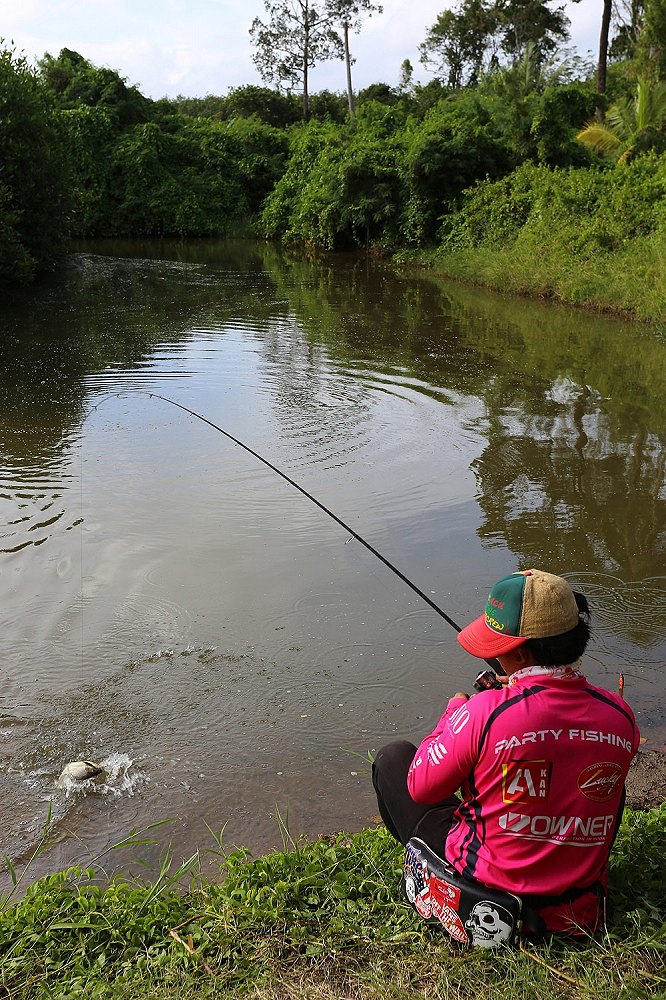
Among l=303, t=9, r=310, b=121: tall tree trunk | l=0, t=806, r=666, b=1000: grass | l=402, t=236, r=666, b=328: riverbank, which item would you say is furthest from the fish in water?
l=303, t=9, r=310, b=121: tall tree trunk

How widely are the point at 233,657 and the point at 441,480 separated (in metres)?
3.26

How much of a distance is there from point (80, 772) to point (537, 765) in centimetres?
221

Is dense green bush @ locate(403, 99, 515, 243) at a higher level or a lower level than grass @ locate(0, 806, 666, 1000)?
higher

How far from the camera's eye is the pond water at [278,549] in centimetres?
380

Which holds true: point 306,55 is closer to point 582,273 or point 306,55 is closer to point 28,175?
point 28,175

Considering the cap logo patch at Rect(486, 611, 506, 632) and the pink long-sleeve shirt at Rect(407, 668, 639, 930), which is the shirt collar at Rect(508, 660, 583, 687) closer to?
the pink long-sleeve shirt at Rect(407, 668, 639, 930)

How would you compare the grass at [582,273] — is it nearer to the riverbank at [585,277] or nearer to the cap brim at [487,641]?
the riverbank at [585,277]

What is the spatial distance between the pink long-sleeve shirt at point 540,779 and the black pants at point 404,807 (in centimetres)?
16

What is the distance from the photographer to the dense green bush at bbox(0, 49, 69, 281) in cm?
1694

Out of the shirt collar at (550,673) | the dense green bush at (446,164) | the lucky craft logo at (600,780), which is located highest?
the dense green bush at (446,164)

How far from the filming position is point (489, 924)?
2.26 metres

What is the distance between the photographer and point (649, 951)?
2293 millimetres

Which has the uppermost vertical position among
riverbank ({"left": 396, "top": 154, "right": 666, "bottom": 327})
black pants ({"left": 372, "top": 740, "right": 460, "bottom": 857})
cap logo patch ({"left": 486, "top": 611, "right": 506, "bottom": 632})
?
riverbank ({"left": 396, "top": 154, "right": 666, "bottom": 327})

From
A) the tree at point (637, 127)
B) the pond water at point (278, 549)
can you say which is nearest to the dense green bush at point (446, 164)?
the tree at point (637, 127)
